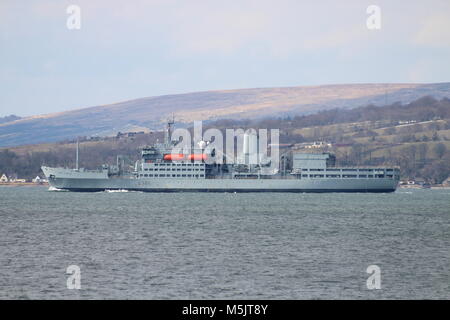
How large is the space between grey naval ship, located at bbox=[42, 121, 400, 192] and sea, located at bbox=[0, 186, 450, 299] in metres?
47.6

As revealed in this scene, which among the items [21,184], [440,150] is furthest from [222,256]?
[21,184]

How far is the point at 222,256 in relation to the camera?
39.2 meters

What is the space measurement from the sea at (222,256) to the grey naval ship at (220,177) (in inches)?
1873

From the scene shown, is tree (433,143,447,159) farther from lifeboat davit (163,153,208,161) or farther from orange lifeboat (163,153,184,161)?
orange lifeboat (163,153,184,161)

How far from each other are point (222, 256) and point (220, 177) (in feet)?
254

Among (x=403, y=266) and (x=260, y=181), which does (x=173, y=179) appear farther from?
(x=403, y=266)

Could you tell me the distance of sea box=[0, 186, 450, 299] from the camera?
30.9m

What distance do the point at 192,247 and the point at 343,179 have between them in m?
71.9

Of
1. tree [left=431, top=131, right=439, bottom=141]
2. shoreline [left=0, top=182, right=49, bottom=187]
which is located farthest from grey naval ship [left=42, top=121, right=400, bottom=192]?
tree [left=431, top=131, right=439, bottom=141]

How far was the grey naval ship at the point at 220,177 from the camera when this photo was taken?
371 feet

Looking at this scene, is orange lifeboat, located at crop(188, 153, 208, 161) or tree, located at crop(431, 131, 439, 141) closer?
orange lifeboat, located at crop(188, 153, 208, 161)

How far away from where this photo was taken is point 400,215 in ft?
224

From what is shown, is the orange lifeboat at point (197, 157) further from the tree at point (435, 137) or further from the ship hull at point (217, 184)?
the tree at point (435, 137)

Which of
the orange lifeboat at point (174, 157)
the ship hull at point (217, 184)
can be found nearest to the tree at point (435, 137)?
the ship hull at point (217, 184)
